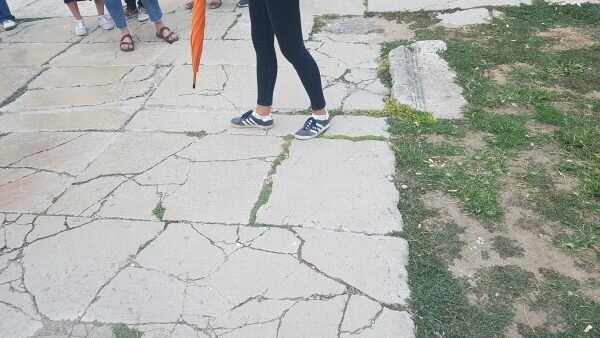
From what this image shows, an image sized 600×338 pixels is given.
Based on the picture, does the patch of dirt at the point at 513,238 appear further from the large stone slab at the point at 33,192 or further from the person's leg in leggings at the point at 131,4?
the person's leg in leggings at the point at 131,4

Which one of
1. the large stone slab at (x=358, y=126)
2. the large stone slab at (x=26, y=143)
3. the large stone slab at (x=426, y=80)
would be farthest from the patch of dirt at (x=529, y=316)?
the large stone slab at (x=26, y=143)

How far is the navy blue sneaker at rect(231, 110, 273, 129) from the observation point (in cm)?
334

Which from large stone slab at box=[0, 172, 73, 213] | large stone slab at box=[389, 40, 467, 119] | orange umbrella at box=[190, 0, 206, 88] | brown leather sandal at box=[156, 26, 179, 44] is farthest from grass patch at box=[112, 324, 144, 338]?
brown leather sandal at box=[156, 26, 179, 44]

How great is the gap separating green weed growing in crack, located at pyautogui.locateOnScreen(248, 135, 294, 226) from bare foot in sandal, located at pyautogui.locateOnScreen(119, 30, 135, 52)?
2.32 metres

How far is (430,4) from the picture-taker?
5.28m

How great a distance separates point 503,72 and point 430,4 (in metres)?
1.71

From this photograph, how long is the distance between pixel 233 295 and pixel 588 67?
334 cm

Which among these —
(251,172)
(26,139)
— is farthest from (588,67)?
(26,139)

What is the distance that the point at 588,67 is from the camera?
3898 millimetres

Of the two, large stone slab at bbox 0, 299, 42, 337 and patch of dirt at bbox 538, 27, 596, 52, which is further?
patch of dirt at bbox 538, 27, 596, 52

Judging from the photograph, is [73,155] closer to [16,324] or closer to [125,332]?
[16,324]

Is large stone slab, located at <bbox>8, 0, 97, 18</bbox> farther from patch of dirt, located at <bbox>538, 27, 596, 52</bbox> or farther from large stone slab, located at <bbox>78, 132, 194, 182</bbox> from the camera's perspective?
patch of dirt, located at <bbox>538, 27, 596, 52</bbox>

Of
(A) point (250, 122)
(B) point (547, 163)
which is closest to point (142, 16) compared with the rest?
(A) point (250, 122)

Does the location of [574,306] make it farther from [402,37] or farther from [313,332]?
[402,37]
